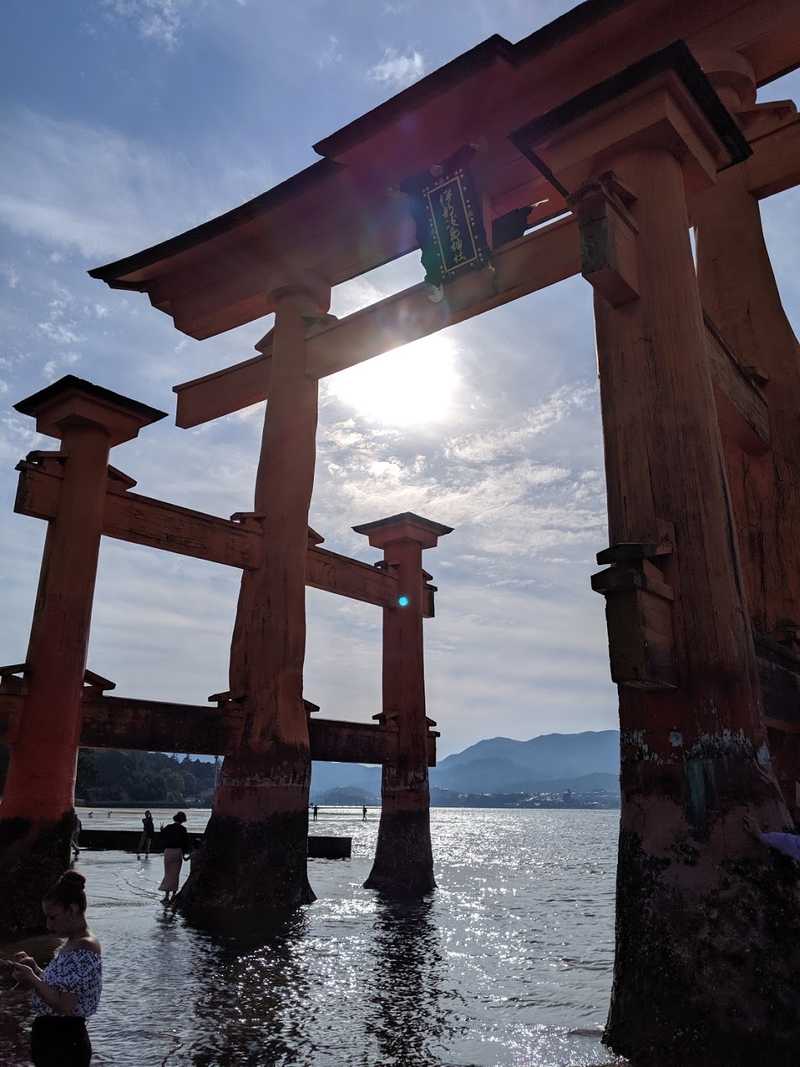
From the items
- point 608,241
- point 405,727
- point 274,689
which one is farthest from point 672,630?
point 405,727

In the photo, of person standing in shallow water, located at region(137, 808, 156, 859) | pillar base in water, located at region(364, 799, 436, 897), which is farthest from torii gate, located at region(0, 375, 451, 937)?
person standing in shallow water, located at region(137, 808, 156, 859)

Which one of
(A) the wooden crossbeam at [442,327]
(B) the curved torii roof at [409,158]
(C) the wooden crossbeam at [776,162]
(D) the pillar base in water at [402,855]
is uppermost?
(B) the curved torii roof at [409,158]

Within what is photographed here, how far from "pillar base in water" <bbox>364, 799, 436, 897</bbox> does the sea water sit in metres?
0.34

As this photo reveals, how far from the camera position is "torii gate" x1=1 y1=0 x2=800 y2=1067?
11.7 ft

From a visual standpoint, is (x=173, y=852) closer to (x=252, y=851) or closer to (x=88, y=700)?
(x=252, y=851)

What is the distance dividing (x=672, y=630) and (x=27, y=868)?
258 inches

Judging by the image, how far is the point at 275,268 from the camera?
10.2 meters

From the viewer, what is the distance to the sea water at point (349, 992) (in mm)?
4496

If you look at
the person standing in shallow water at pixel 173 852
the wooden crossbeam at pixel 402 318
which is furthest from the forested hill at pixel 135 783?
the wooden crossbeam at pixel 402 318

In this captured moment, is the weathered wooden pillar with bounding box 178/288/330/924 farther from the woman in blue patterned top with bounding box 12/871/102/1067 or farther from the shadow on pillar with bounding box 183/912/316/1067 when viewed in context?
the woman in blue patterned top with bounding box 12/871/102/1067

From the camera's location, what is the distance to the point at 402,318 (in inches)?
365

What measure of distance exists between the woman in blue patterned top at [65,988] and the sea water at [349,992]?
5.22 feet

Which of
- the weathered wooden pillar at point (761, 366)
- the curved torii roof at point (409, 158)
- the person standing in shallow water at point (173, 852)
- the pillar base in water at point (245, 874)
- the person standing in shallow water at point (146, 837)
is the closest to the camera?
the weathered wooden pillar at point (761, 366)

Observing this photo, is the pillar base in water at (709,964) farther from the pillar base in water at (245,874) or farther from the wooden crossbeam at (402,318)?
the wooden crossbeam at (402,318)
